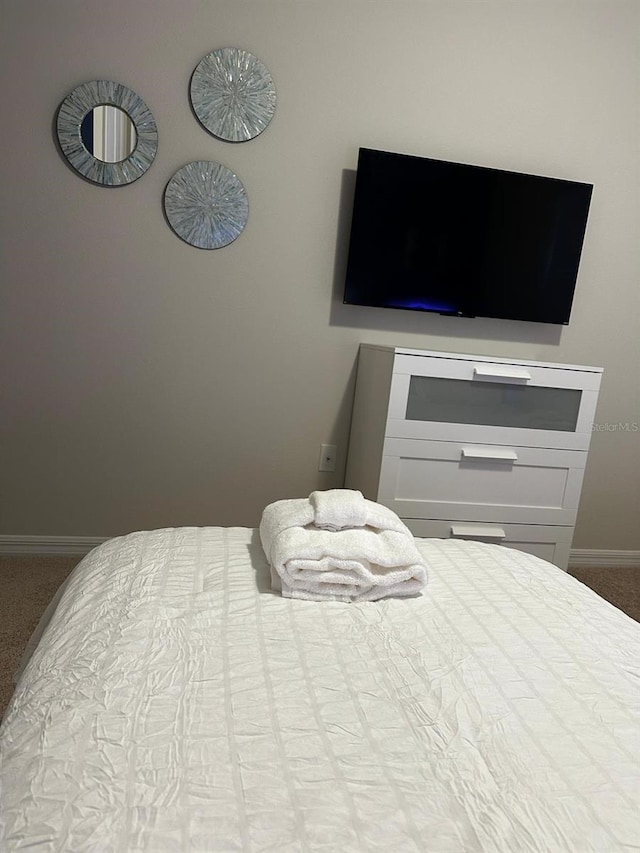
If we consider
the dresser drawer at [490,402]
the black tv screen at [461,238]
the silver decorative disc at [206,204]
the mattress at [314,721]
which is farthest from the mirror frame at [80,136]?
the mattress at [314,721]

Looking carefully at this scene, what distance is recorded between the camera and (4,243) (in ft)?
8.57

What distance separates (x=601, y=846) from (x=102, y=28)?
9.37 feet

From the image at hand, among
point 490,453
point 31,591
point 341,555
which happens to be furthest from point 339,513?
point 31,591

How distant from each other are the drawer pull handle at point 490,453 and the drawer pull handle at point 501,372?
269 millimetres

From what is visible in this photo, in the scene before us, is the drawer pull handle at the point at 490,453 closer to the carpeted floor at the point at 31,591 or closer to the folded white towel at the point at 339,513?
the carpeted floor at the point at 31,591

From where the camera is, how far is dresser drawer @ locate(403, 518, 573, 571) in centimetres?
261

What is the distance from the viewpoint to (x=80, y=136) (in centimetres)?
257

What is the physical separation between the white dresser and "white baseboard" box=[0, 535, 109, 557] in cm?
122

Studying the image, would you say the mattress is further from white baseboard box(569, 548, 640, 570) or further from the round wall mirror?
white baseboard box(569, 548, 640, 570)

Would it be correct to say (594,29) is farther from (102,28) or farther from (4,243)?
(4,243)

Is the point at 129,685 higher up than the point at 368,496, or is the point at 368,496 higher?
the point at 129,685

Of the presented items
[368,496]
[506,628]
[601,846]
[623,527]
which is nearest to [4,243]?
[368,496]

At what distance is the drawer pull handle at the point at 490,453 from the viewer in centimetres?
258

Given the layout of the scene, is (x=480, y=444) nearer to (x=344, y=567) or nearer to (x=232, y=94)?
(x=344, y=567)
